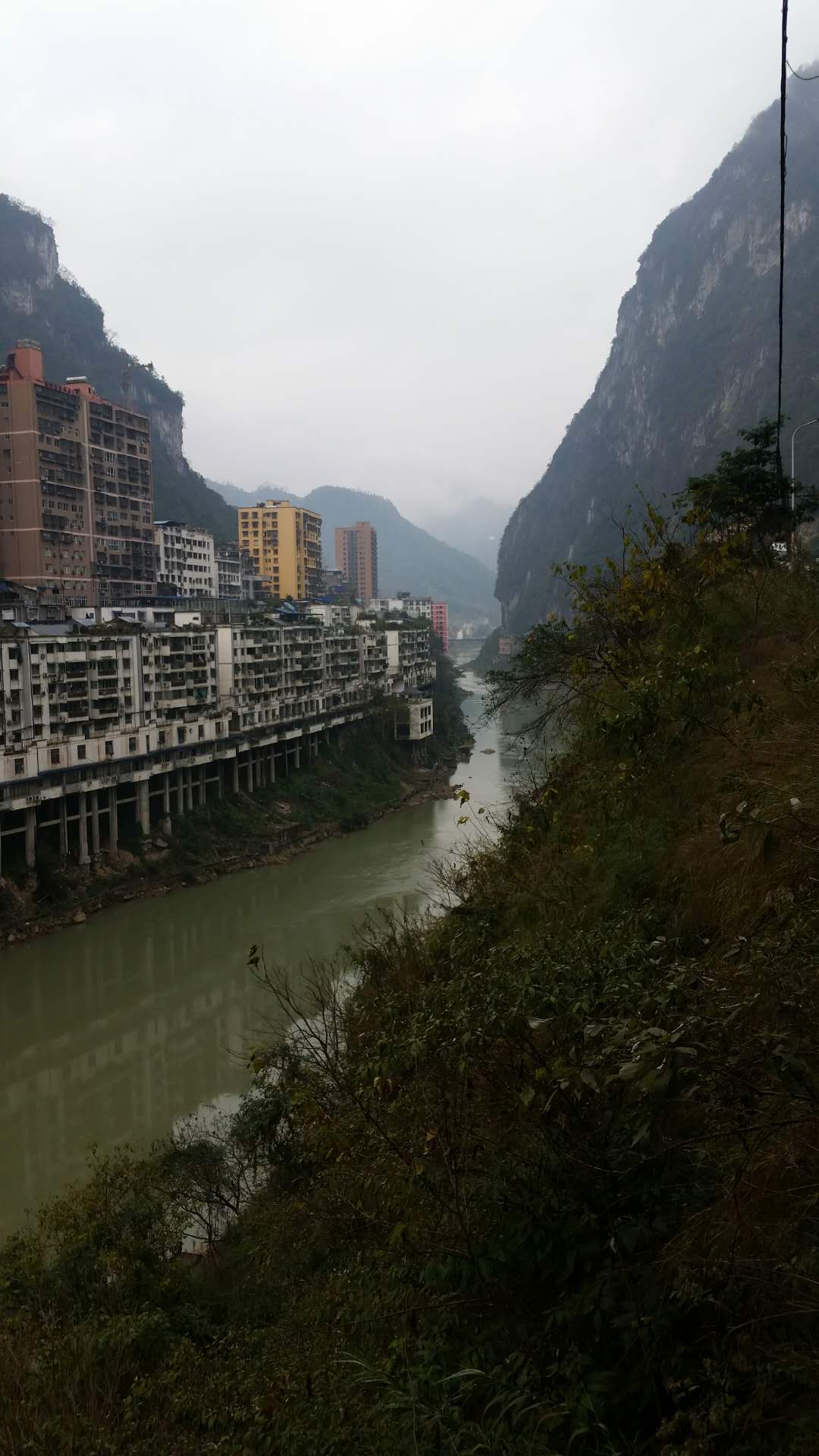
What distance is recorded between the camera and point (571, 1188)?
1888 millimetres

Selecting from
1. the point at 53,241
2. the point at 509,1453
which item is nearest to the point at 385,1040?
the point at 509,1453

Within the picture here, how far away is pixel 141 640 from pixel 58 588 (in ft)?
28.5

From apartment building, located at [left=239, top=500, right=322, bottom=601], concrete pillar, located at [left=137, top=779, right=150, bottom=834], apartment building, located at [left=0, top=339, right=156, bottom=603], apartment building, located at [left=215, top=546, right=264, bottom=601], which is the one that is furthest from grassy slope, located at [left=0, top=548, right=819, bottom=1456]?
apartment building, located at [left=239, top=500, right=322, bottom=601]

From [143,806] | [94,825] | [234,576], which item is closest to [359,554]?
[234,576]

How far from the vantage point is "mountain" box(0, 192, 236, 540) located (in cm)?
3741

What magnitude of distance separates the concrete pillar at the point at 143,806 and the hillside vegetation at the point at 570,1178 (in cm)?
1020

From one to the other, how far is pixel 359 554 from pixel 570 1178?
188ft

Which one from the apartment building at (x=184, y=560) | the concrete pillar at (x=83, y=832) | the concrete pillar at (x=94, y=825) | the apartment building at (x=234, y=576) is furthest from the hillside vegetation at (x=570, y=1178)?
the apartment building at (x=234, y=576)

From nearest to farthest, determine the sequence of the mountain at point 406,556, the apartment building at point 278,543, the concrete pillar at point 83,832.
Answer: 1. the concrete pillar at point 83,832
2. the apartment building at point 278,543
3. the mountain at point 406,556

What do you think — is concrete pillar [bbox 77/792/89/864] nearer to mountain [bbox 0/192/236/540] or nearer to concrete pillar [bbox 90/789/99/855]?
concrete pillar [bbox 90/789/99/855]

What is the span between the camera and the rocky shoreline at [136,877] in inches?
452

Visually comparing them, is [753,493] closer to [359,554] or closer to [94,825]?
[94,825]

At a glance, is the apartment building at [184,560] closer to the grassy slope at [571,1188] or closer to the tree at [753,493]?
the tree at [753,493]

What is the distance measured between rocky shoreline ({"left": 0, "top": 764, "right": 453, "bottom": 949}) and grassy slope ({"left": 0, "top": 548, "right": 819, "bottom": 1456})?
778 centimetres
